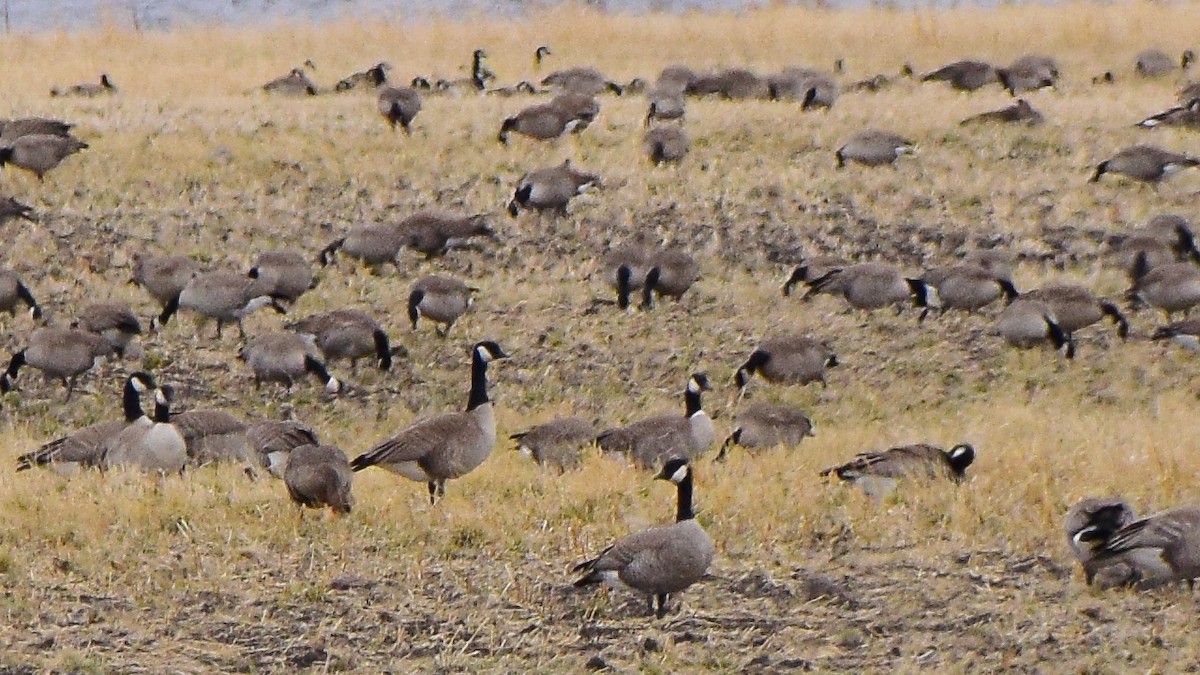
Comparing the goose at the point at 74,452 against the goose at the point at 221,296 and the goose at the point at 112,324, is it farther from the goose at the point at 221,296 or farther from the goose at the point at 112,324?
the goose at the point at 221,296

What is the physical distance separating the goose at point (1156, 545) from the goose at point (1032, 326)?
24.3 ft

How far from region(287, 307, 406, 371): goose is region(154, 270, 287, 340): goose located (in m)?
0.77

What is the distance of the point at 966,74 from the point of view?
26.6 meters

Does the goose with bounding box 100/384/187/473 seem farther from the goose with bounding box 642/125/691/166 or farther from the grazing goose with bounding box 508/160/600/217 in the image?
the goose with bounding box 642/125/691/166

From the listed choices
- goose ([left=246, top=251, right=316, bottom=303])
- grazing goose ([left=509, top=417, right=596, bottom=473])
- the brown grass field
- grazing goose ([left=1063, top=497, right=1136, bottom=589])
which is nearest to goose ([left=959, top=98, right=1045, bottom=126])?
the brown grass field

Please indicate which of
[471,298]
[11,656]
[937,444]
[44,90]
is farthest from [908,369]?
[44,90]

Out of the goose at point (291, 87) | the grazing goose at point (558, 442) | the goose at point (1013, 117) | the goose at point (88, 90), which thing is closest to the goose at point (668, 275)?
the grazing goose at point (558, 442)

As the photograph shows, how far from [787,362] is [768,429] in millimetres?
2089

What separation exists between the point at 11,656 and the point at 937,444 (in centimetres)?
793

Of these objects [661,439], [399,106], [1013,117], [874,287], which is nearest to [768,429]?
[661,439]

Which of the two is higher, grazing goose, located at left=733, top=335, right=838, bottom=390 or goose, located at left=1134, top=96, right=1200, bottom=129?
goose, located at left=1134, top=96, right=1200, bottom=129

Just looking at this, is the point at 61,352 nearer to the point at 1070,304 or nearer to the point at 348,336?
the point at 348,336

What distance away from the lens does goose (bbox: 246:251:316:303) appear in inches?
698

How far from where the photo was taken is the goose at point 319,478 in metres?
10.6
